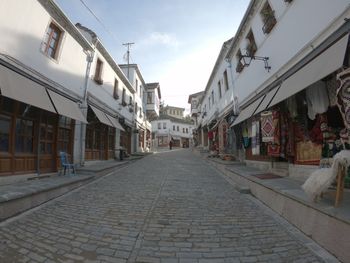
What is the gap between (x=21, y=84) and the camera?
22.1 ft

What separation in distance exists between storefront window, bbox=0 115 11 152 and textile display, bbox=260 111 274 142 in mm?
7775

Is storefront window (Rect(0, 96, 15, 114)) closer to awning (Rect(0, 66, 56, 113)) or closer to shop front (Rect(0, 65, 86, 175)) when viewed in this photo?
shop front (Rect(0, 65, 86, 175))

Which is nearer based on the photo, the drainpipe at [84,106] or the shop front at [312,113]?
the shop front at [312,113]

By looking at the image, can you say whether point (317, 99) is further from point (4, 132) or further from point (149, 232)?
point (4, 132)

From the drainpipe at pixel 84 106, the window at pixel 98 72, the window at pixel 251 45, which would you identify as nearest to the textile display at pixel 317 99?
the window at pixel 251 45

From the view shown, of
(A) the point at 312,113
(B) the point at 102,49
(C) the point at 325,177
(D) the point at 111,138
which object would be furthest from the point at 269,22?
(D) the point at 111,138

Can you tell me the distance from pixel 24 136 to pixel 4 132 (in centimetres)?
89

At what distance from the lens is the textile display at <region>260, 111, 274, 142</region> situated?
25.4 ft

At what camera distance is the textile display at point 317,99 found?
5.71m

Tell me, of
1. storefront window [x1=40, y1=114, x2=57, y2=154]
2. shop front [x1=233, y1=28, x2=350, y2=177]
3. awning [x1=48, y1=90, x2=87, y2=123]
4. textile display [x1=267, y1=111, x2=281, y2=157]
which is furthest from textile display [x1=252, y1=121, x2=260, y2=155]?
storefront window [x1=40, y1=114, x2=57, y2=154]

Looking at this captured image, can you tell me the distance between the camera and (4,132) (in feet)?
A: 23.6

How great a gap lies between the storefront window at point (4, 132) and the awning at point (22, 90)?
1.09 m

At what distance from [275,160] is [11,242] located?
25.0 ft

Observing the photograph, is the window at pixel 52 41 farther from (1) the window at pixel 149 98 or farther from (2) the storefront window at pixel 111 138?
(1) the window at pixel 149 98
